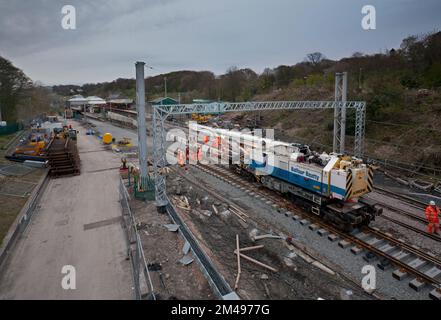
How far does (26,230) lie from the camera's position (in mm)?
12539

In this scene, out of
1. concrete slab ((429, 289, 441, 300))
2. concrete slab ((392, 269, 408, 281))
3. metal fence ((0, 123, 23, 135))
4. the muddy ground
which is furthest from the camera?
metal fence ((0, 123, 23, 135))

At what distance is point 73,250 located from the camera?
10.8m

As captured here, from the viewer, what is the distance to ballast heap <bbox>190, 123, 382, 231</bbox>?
11.2 m

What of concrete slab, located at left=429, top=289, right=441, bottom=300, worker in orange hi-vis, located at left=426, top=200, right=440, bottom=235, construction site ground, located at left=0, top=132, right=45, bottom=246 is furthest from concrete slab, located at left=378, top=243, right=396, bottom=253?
construction site ground, located at left=0, top=132, right=45, bottom=246

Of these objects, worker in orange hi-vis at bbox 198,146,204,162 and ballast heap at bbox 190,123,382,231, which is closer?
ballast heap at bbox 190,123,382,231

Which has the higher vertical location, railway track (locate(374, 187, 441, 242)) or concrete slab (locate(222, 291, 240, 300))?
railway track (locate(374, 187, 441, 242))

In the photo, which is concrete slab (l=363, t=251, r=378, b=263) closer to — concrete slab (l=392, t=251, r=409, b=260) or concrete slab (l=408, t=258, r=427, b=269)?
concrete slab (l=392, t=251, r=409, b=260)

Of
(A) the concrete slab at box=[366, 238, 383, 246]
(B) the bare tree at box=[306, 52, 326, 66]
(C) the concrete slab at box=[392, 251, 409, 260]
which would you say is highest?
(B) the bare tree at box=[306, 52, 326, 66]

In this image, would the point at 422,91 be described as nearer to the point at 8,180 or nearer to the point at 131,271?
the point at 131,271

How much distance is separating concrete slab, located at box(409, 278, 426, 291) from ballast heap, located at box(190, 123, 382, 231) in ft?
8.93

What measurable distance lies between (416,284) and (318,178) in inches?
192
